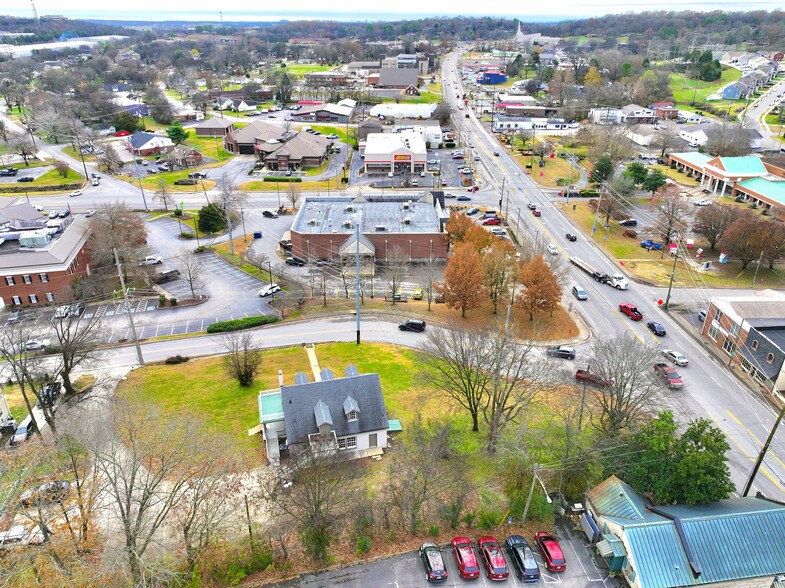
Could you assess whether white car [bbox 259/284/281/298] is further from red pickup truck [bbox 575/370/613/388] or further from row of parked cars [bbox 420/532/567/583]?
row of parked cars [bbox 420/532/567/583]

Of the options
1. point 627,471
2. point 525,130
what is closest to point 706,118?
point 525,130

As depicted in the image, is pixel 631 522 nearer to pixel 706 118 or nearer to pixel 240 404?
pixel 240 404

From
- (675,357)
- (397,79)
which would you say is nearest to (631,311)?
(675,357)

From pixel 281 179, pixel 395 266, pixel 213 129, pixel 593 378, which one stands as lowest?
pixel 281 179

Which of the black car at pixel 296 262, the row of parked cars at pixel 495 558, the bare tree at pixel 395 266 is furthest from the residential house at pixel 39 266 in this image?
the row of parked cars at pixel 495 558

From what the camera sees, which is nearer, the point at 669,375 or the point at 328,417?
the point at 328,417

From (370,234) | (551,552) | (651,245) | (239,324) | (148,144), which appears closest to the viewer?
(551,552)

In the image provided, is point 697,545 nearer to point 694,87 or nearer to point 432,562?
point 432,562

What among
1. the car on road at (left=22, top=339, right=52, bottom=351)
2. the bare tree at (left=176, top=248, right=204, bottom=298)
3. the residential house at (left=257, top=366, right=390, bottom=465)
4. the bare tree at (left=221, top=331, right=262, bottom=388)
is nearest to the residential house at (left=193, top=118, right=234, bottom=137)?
the bare tree at (left=176, top=248, right=204, bottom=298)
